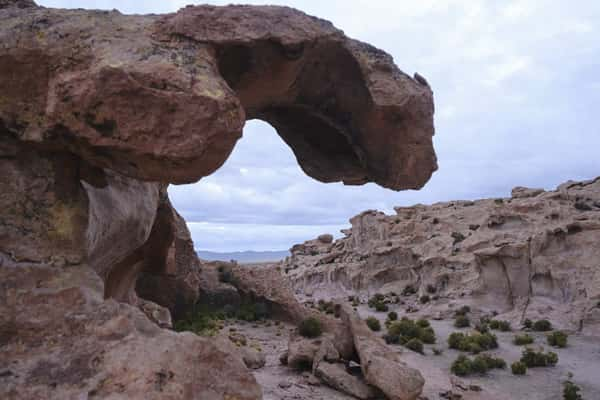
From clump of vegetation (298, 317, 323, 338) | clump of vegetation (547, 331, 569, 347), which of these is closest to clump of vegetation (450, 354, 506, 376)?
clump of vegetation (547, 331, 569, 347)

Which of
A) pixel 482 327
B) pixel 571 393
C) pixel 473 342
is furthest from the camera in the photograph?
pixel 482 327

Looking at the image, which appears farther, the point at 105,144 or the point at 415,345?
the point at 415,345

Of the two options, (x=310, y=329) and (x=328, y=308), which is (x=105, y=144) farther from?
(x=328, y=308)

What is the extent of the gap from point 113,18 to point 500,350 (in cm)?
1824

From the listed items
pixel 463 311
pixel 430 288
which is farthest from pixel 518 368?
pixel 430 288

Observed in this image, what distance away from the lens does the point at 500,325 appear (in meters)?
21.9

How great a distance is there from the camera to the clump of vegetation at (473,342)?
17.9 metres

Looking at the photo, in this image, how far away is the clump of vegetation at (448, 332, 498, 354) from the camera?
17.9 meters

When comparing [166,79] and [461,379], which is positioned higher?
[166,79]

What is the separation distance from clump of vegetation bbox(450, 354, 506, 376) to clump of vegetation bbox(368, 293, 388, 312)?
1306 centimetres

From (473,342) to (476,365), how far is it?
3064mm

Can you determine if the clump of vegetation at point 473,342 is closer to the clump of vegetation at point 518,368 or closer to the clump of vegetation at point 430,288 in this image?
the clump of vegetation at point 518,368

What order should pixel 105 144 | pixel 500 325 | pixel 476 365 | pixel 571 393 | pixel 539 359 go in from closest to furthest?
pixel 105 144
pixel 571 393
pixel 476 365
pixel 539 359
pixel 500 325

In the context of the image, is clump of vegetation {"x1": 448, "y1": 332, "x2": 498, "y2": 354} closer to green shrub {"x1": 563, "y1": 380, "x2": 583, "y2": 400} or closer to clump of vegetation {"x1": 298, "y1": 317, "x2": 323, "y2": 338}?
green shrub {"x1": 563, "y1": 380, "x2": 583, "y2": 400}
